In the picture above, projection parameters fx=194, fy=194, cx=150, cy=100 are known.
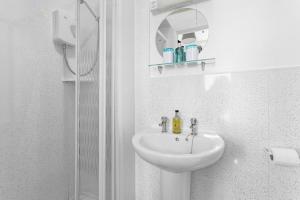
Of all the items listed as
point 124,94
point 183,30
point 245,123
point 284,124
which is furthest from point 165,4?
point 284,124

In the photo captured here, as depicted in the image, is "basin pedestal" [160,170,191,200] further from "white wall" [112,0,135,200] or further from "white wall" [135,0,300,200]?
"white wall" [112,0,135,200]

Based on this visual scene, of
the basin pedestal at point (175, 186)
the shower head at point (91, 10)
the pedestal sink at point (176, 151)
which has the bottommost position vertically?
the basin pedestal at point (175, 186)

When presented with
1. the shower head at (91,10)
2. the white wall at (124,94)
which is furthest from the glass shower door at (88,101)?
the white wall at (124,94)

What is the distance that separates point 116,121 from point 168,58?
57cm

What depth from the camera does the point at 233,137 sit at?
118 cm

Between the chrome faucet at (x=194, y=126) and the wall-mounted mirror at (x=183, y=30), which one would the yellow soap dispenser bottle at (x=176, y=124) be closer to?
the chrome faucet at (x=194, y=126)

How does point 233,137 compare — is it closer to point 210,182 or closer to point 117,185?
point 210,182

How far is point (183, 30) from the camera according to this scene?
4.43ft

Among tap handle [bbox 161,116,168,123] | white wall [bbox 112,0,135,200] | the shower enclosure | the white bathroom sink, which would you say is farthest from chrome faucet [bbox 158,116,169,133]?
the shower enclosure

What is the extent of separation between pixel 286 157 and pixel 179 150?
21.3 inches

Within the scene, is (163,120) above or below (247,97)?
below

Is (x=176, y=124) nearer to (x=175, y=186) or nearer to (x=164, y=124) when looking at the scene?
(x=164, y=124)

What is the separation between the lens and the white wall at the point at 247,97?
1049 millimetres

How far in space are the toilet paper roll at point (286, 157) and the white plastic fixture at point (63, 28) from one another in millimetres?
1195
